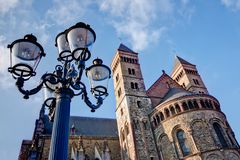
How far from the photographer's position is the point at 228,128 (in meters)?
21.2

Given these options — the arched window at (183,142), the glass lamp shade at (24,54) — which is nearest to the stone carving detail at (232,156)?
the arched window at (183,142)

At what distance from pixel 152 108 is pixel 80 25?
69.9 feet

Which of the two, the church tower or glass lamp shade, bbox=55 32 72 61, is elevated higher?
the church tower

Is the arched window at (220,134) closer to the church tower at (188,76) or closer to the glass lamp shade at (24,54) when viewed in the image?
the church tower at (188,76)

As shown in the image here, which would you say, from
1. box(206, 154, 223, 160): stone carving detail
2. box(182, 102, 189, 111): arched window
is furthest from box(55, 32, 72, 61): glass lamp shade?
box(182, 102, 189, 111): arched window

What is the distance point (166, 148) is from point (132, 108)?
234 inches

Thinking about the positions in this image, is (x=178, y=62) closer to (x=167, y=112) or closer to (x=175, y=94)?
(x=175, y=94)

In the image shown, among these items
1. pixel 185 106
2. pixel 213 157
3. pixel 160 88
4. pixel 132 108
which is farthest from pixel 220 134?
pixel 160 88

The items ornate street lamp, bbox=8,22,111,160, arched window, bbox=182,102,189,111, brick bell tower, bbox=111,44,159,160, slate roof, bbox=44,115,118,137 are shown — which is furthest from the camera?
slate roof, bbox=44,115,118,137

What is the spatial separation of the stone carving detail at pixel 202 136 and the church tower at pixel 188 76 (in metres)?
11.4

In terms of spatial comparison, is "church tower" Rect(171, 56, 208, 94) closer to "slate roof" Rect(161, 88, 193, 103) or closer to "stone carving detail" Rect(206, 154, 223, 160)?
"slate roof" Rect(161, 88, 193, 103)

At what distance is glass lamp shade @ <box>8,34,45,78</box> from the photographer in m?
4.65

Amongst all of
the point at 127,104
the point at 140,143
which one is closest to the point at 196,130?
the point at 140,143

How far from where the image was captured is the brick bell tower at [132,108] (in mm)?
21656
